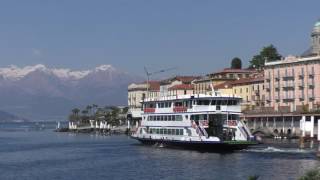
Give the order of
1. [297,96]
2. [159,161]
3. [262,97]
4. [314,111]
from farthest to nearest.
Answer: [262,97], [297,96], [314,111], [159,161]

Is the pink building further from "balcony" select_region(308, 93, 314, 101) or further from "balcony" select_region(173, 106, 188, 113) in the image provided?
"balcony" select_region(173, 106, 188, 113)

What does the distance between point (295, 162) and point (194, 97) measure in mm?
26596

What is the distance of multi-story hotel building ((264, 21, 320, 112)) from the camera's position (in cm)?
17025

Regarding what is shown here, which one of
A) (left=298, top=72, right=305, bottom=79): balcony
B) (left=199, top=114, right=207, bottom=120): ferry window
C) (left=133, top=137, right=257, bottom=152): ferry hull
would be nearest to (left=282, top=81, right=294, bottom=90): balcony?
(left=298, top=72, right=305, bottom=79): balcony

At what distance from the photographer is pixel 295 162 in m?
88.2

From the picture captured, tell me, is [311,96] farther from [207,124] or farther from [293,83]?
[207,124]

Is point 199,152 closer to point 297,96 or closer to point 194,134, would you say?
point 194,134

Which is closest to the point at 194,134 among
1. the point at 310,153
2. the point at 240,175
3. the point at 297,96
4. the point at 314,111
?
the point at 310,153

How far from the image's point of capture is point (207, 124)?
4272 inches

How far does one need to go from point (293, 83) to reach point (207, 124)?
73.2 meters

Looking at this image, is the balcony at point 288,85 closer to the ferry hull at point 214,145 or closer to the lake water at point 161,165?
the lake water at point 161,165

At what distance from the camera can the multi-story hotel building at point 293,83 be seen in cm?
17025

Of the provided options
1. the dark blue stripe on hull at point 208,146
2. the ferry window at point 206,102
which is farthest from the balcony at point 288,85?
the ferry window at point 206,102

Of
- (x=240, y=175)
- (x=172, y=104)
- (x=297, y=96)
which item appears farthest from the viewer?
(x=297, y=96)
